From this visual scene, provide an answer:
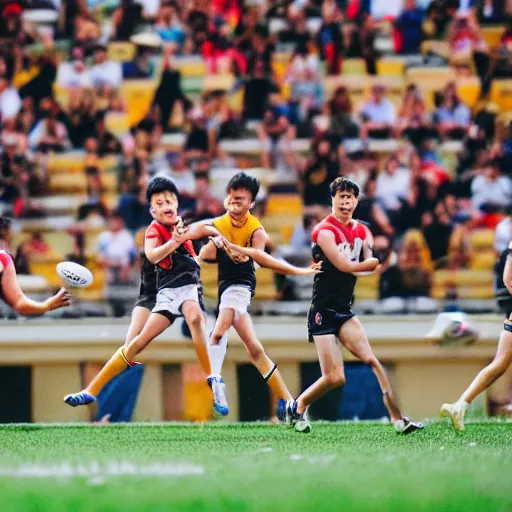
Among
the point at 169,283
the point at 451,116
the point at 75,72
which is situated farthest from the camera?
the point at 75,72

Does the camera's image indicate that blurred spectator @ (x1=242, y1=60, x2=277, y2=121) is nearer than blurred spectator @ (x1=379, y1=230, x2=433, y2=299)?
No

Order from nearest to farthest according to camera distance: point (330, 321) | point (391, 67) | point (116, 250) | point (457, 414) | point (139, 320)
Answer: point (330, 321) → point (457, 414) → point (139, 320) → point (116, 250) → point (391, 67)

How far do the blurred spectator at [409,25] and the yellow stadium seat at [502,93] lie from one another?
114 centimetres

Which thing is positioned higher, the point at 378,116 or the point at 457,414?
the point at 378,116

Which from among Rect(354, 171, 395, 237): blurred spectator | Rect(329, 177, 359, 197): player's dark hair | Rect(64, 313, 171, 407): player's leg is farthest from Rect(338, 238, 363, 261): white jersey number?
Rect(354, 171, 395, 237): blurred spectator

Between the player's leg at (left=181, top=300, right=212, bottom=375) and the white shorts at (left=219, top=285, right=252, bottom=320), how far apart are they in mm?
270

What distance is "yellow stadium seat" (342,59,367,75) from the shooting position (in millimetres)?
15820

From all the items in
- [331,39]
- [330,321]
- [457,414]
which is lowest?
[457,414]

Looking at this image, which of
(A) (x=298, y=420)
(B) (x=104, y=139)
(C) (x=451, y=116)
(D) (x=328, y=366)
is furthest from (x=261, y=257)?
(C) (x=451, y=116)

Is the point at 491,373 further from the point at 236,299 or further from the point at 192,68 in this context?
the point at 192,68

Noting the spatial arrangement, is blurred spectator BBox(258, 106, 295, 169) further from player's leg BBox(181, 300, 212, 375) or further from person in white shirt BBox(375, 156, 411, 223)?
player's leg BBox(181, 300, 212, 375)

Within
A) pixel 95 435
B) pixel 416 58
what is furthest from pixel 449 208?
pixel 95 435

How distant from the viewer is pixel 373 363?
809 cm

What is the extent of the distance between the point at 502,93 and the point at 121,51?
500 cm
